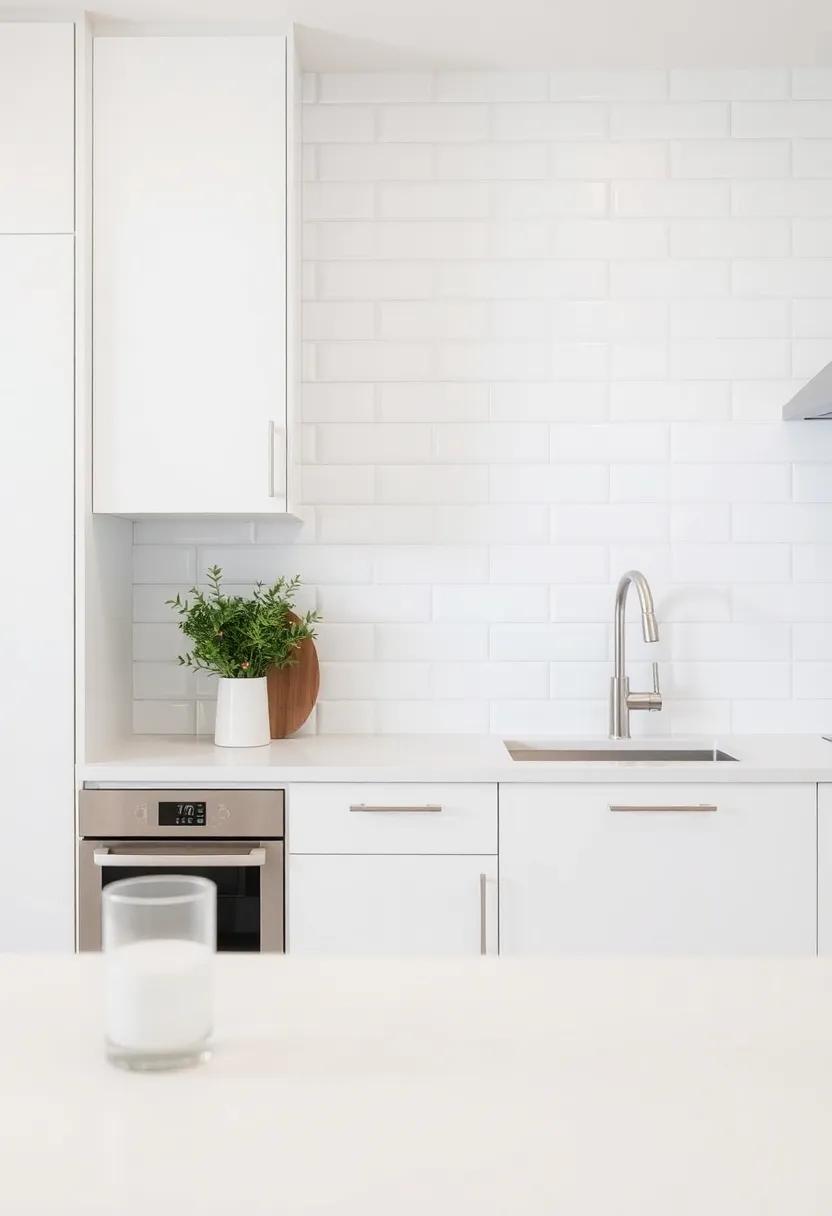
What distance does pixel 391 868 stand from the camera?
7.21 ft

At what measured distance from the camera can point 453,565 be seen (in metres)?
2.73

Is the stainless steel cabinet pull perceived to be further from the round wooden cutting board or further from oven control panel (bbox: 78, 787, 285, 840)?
oven control panel (bbox: 78, 787, 285, 840)

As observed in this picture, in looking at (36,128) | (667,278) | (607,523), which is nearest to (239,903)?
(607,523)

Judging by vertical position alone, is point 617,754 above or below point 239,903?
above

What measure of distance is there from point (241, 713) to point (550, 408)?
3.74 ft

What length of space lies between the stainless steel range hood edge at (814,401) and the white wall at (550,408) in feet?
0.30

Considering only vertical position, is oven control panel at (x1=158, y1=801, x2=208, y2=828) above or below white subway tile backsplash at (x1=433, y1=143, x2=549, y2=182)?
below

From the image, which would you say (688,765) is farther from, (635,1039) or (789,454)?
(635,1039)

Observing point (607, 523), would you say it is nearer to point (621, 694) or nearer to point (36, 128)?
point (621, 694)

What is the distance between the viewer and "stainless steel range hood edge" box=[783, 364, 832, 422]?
7.65 ft

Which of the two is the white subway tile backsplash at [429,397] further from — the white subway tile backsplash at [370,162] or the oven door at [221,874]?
the oven door at [221,874]

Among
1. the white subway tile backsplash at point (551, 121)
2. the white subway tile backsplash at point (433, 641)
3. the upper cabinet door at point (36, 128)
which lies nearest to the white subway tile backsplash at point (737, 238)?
the white subway tile backsplash at point (551, 121)

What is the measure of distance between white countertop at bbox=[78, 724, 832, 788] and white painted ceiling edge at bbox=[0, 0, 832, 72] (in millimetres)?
1711

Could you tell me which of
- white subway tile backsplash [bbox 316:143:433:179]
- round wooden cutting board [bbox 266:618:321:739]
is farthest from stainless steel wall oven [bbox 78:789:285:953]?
white subway tile backsplash [bbox 316:143:433:179]
